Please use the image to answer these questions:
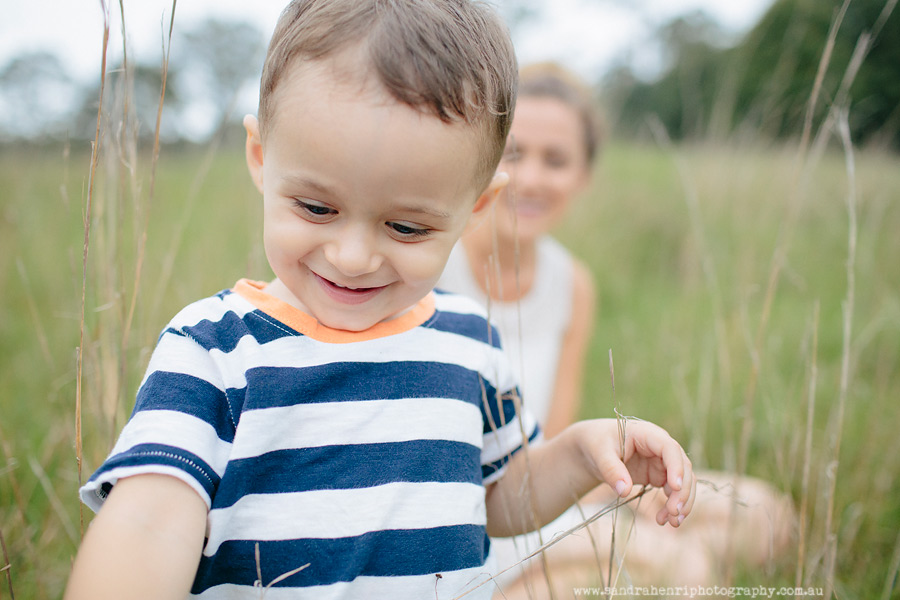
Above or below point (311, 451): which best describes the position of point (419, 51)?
above

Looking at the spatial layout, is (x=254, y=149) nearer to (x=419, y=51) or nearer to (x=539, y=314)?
(x=419, y=51)

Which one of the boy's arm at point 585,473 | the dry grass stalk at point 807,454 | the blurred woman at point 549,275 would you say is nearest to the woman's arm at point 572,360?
the blurred woman at point 549,275

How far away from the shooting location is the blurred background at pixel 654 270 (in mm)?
1287

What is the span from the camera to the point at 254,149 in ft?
3.28

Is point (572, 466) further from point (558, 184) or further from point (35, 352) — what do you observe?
point (35, 352)

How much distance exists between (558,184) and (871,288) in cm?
224

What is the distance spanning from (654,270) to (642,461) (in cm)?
384

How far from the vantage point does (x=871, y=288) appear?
11.8 ft

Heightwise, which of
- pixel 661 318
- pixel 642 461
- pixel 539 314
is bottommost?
pixel 661 318

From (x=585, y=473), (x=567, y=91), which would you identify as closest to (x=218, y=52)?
(x=567, y=91)

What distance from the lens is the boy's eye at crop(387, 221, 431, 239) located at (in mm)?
877

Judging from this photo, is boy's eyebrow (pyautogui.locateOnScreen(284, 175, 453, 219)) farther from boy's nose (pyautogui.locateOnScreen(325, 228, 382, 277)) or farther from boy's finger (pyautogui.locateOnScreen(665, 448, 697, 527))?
boy's finger (pyautogui.locateOnScreen(665, 448, 697, 527))

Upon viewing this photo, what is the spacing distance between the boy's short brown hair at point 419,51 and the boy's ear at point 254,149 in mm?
71

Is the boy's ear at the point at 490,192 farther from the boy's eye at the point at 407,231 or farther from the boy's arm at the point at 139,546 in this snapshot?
the boy's arm at the point at 139,546
